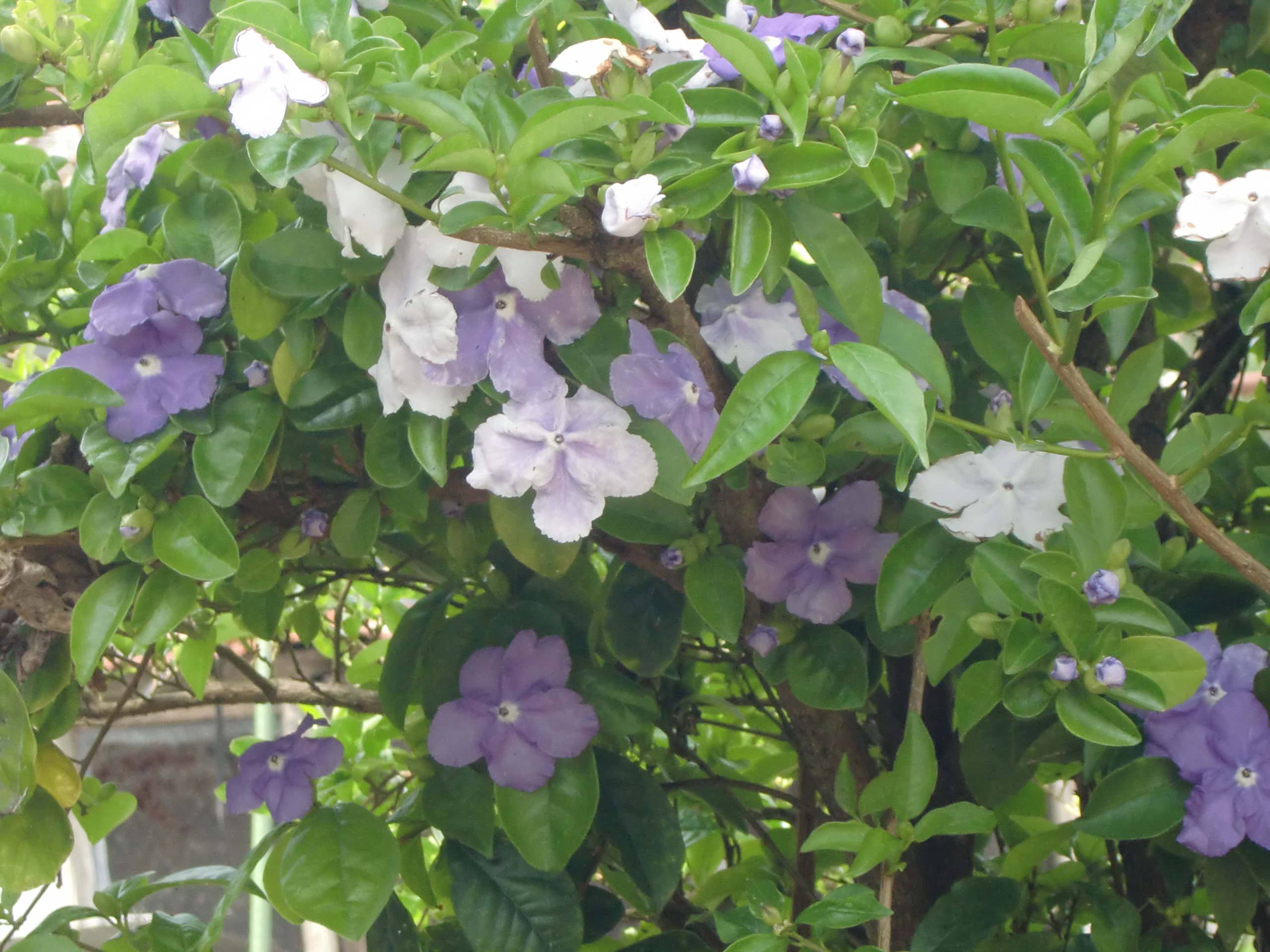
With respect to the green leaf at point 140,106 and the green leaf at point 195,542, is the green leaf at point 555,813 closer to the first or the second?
the green leaf at point 195,542

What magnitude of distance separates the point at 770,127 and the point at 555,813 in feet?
1.60

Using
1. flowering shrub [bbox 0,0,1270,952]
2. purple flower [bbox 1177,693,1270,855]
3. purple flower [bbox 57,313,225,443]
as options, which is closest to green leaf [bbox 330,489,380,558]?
flowering shrub [bbox 0,0,1270,952]

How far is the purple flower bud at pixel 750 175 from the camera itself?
53 centimetres

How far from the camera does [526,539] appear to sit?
70 cm

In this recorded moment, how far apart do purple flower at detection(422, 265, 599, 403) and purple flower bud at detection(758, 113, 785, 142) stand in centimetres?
14

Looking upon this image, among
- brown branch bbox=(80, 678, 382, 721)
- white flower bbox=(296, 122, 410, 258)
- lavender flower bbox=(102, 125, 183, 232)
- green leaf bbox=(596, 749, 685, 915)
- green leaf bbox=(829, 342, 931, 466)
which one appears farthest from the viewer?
brown branch bbox=(80, 678, 382, 721)

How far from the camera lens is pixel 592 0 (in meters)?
0.77

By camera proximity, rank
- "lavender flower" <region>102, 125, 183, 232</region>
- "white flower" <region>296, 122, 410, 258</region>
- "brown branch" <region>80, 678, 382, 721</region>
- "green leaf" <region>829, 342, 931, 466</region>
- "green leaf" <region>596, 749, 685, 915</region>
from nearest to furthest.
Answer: "green leaf" <region>829, 342, 931, 466</region> → "white flower" <region>296, 122, 410, 258</region> → "lavender flower" <region>102, 125, 183, 232</region> → "green leaf" <region>596, 749, 685, 915</region> → "brown branch" <region>80, 678, 382, 721</region>

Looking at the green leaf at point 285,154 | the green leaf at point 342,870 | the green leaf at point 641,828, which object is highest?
the green leaf at point 285,154

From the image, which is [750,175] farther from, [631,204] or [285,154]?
[285,154]

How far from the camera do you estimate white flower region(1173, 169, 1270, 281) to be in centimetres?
52

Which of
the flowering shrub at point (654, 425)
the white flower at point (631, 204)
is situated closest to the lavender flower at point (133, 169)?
the flowering shrub at point (654, 425)

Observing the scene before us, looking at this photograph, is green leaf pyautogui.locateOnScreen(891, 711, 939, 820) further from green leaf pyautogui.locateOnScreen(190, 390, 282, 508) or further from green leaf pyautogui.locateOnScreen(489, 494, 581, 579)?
green leaf pyautogui.locateOnScreen(190, 390, 282, 508)

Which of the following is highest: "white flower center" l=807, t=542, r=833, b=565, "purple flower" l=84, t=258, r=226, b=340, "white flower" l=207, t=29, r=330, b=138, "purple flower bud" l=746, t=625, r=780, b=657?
"white flower" l=207, t=29, r=330, b=138
